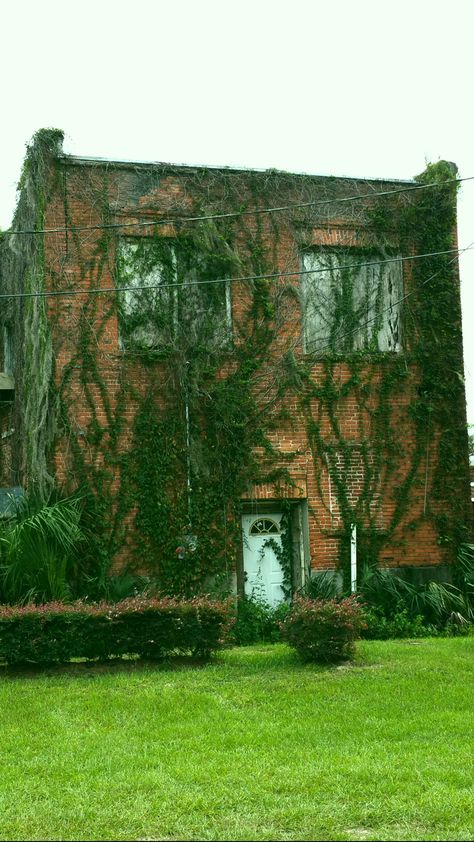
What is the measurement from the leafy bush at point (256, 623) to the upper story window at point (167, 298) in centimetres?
417

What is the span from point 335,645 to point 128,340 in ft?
21.1

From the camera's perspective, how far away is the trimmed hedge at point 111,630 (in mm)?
11703

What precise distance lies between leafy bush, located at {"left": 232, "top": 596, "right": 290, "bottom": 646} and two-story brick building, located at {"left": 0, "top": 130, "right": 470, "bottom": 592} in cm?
61

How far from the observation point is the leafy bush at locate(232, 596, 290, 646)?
15.3 m

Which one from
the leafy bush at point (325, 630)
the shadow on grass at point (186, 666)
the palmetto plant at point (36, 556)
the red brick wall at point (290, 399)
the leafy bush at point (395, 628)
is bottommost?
the leafy bush at point (395, 628)

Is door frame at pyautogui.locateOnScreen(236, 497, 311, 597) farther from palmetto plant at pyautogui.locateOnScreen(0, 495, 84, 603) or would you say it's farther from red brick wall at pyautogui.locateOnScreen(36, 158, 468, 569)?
palmetto plant at pyautogui.locateOnScreen(0, 495, 84, 603)

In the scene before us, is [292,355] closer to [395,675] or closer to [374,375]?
[374,375]

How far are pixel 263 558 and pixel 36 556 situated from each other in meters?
4.02

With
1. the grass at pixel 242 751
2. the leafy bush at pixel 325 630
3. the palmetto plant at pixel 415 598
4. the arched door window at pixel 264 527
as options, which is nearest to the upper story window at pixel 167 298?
the arched door window at pixel 264 527

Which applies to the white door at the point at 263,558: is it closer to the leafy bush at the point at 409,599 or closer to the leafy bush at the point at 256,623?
the leafy bush at the point at 256,623

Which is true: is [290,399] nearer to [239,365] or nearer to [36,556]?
[239,365]

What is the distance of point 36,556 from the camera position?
555 inches

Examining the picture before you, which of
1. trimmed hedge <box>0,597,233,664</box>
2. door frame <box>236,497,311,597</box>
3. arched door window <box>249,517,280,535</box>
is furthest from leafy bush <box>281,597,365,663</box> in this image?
arched door window <box>249,517,280,535</box>

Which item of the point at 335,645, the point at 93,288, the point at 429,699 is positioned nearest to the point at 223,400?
the point at 93,288
